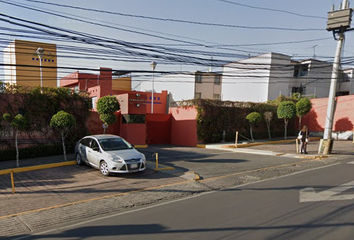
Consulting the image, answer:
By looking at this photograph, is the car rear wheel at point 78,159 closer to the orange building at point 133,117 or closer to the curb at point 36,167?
the curb at point 36,167

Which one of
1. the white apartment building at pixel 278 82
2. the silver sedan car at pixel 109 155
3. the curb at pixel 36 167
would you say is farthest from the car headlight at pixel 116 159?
the white apartment building at pixel 278 82

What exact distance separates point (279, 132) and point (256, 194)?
58.8 feet

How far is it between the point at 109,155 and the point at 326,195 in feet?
23.0

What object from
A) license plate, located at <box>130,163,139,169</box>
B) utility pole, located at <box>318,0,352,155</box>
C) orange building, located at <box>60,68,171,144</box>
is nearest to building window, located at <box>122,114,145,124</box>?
orange building, located at <box>60,68,171,144</box>

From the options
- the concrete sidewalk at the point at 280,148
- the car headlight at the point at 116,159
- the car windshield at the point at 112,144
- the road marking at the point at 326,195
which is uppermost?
the car windshield at the point at 112,144

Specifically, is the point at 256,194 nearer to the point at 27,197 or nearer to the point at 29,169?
the point at 27,197

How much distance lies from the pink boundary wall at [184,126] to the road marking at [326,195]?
12368 mm

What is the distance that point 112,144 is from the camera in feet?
34.2

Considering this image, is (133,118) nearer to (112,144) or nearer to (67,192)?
(112,144)

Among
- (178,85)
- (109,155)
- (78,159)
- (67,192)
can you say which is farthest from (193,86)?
(67,192)

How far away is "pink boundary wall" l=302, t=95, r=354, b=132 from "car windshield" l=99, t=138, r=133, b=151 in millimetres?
20030

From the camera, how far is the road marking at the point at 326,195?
632cm

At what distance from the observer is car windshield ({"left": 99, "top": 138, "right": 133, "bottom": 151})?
1011 centimetres

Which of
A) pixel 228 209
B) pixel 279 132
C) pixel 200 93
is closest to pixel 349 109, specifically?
pixel 279 132
